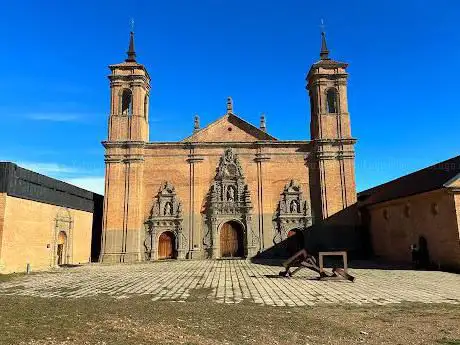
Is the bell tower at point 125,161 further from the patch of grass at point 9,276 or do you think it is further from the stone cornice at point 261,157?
the stone cornice at point 261,157

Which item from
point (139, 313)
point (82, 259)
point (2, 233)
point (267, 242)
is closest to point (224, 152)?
point (267, 242)

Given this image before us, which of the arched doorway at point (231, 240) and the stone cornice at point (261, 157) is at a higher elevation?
the stone cornice at point (261, 157)

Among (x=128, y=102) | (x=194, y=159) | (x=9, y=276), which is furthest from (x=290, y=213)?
(x=9, y=276)

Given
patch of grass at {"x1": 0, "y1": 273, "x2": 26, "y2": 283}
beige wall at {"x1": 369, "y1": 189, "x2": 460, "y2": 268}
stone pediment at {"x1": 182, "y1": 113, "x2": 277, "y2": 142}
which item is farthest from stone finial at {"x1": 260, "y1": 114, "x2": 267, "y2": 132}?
patch of grass at {"x1": 0, "y1": 273, "x2": 26, "y2": 283}

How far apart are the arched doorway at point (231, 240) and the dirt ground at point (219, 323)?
A: 1703 centimetres

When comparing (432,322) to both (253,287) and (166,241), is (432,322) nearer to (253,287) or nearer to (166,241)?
(253,287)

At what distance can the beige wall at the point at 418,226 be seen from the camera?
17.2 m

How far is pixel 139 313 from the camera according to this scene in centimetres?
818

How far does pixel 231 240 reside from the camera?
87.7 feet

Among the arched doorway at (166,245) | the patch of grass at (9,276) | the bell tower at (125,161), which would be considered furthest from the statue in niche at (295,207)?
the patch of grass at (9,276)

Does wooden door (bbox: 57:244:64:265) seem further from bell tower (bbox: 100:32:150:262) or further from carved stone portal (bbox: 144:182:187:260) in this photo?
carved stone portal (bbox: 144:182:187:260)

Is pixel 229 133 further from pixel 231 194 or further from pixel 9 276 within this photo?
pixel 9 276

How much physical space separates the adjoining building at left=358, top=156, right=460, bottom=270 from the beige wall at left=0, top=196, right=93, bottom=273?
20.6 metres

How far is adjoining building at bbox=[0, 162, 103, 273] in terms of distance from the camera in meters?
18.1
